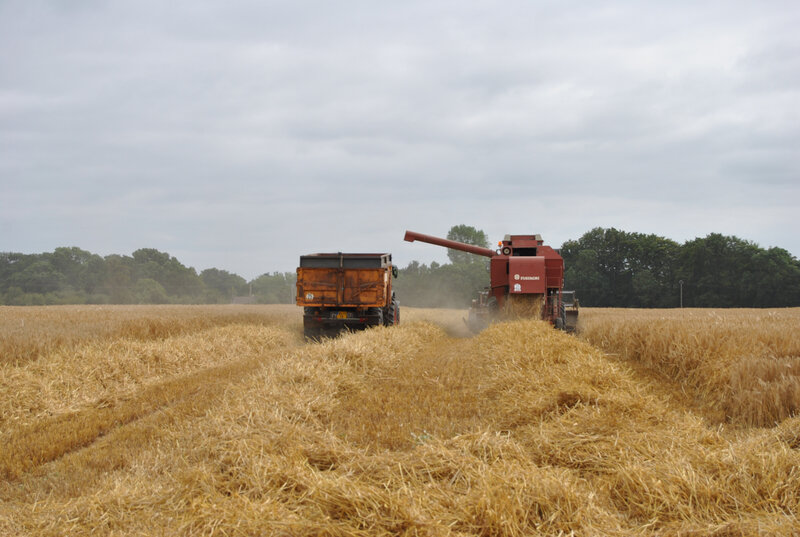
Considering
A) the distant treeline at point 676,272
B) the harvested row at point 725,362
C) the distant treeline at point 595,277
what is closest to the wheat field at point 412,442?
the harvested row at point 725,362

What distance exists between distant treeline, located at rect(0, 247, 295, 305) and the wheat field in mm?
60529

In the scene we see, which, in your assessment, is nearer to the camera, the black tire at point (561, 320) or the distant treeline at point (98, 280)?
the black tire at point (561, 320)

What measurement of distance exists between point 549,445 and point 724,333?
6.67 m

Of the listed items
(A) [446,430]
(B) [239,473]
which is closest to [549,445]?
(A) [446,430]

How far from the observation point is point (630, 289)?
58031 mm

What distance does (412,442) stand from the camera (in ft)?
16.3

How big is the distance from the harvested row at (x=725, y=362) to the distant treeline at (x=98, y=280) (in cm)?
6241

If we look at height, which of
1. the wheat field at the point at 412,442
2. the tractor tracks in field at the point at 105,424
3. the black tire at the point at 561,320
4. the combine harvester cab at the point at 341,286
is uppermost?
the combine harvester cab at the point at 341,286

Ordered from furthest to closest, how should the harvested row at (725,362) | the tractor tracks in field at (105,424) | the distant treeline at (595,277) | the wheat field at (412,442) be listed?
1. the distant treeline at (595,277)
2. the harvested row at (725,362)
3. the tractor tracks in field at (105,424)
4. the wheat field at (412,442)

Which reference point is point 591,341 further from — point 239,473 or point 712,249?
point 712,249

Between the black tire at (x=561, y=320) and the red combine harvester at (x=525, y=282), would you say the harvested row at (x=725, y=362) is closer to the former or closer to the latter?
the red combine harvester at (x=525, y=282)

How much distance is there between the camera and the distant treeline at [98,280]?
63.5 m

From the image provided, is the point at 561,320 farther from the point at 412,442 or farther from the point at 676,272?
the point at 676,272

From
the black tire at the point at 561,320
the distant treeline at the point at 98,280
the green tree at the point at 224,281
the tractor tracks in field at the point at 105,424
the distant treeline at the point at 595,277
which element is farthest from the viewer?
the green tree at the point at 224,281
